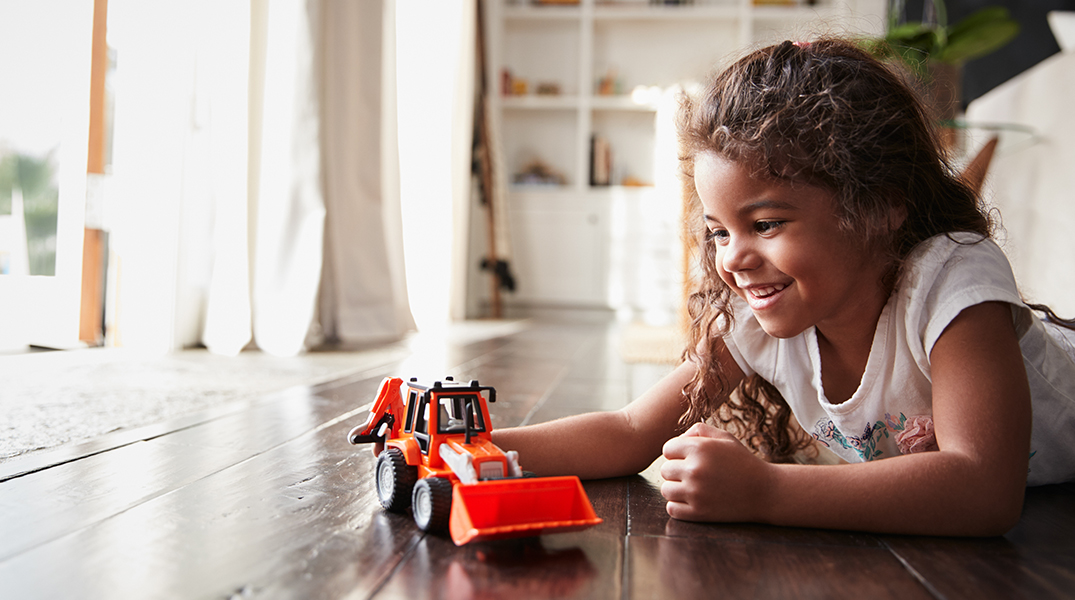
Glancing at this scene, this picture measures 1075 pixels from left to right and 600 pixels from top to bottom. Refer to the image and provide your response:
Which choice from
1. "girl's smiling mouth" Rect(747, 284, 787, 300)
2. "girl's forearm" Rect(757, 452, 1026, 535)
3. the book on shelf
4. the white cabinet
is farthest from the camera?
the book on shelf

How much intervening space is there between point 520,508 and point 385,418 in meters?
0.23

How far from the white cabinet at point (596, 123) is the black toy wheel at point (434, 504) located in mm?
3868

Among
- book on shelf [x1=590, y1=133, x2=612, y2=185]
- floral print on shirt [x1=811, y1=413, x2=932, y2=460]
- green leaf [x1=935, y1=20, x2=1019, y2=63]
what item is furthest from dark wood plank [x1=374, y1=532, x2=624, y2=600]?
book on shelf [x1=590, y1=133, x2=612, y2=185]

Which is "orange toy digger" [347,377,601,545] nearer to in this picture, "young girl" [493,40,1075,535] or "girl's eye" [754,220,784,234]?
"young girl" [493,40,1075,535]

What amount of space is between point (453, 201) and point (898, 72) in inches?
124

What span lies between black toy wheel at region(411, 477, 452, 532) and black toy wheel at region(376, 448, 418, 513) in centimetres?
5

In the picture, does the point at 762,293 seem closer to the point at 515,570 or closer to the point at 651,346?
the point at 515,570

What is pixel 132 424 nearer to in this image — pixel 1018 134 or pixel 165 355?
pixel 165 355

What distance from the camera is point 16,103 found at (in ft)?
5.57

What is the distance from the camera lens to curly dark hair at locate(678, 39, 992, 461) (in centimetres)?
69

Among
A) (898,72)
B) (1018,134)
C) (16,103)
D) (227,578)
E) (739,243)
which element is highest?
(1018,134)

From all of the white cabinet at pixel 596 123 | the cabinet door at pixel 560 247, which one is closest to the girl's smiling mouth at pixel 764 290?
the white cabinet at pixel 596 123

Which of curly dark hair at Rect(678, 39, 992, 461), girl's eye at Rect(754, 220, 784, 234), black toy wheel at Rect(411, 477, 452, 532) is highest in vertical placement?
curly dark hair at Rect(678, 39, 992, 461)

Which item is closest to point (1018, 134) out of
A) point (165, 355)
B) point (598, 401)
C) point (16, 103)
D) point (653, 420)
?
point (598, 401)
